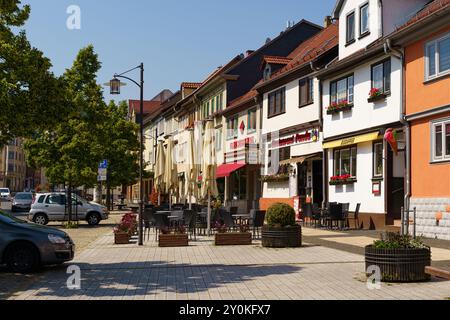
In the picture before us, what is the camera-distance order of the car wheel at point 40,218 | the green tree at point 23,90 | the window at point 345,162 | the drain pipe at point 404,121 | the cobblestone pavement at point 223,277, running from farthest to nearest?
the car wheel at point 40,218
the window at point 345,162
the drain pipe at point 404,121
the green tree at point 23,90
the cobblestone pavement at point 223,277

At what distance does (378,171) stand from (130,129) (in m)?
32.5

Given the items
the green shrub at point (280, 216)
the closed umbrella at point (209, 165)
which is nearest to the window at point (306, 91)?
the closed umbrella at point (209, 165)

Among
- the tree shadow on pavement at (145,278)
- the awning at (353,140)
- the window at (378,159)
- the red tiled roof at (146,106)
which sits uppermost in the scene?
the red tiled roof at (146,106)

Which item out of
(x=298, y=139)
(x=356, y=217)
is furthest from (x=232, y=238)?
(x=298, y=139)

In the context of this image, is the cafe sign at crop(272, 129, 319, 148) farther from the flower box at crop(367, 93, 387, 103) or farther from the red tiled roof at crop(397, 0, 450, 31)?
the red tiled roof at crop(397, 0, 450, 31)

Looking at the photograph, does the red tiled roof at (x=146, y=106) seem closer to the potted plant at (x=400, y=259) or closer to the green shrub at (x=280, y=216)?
the green shrub at (x=280, y=216)

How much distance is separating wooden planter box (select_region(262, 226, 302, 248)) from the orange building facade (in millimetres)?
4747

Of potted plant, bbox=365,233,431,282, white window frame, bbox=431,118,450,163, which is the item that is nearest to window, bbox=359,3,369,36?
white window frame, bbox=431,118,450,163

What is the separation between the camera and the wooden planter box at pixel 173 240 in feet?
57.8

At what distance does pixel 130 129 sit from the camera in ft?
170

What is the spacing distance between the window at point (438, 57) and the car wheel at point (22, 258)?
12736mm

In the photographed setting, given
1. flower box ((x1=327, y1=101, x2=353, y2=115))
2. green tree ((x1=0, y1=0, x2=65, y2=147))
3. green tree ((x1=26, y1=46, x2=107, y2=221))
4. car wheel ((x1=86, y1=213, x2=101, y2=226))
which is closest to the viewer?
green tree ((x1=0, y1=0, x2=65, y2=147))

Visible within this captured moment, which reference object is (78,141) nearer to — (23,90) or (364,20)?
(364,20)

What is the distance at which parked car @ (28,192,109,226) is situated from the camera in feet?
97.2
